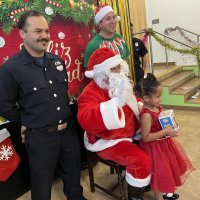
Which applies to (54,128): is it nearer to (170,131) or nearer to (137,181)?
(137,181)

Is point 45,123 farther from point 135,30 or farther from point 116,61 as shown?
point 135,30

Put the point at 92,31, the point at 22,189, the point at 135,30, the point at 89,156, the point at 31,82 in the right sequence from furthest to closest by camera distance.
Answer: the point at 135,30 < the point at 92,31 < the point at 22,189 < the point at 89,156 < the point at 31,82

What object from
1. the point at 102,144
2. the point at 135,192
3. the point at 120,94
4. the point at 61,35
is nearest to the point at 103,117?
the point at 120,94

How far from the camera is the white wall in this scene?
594 cm

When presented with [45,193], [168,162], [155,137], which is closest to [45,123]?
[45,193]

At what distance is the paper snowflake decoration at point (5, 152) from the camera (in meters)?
2.01

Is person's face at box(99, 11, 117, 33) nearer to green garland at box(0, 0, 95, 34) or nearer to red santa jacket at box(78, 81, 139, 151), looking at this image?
green garland at box(0, 0, 95, 34)

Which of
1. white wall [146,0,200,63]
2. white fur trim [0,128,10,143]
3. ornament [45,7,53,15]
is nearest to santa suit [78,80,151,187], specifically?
white fur trim [0,128,10,143]

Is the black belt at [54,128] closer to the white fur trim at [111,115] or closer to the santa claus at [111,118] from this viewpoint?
the santa claus at [111,118]

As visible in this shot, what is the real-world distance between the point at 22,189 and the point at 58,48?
1.39 metres

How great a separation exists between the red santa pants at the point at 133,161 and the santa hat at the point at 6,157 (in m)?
0.87

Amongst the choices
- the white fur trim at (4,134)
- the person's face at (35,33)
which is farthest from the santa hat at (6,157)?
the person's face at (35,33)

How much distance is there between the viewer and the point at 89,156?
2.14 metres

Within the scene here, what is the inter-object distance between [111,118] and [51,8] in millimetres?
1210
